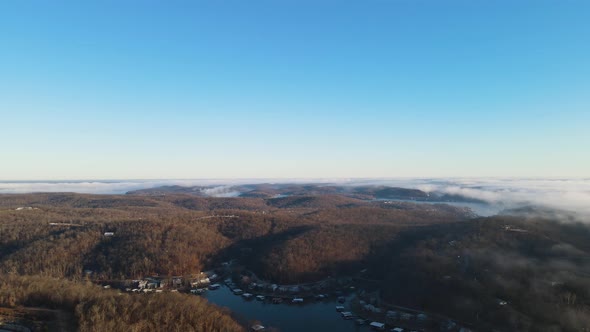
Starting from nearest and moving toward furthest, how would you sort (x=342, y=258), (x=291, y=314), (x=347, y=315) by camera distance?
(x=347, y=315) → (x=291, y=314) → (x=342, y=258)

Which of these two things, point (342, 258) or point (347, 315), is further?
point (342, 258)

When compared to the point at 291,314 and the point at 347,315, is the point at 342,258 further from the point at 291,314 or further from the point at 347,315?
the point at 291,314

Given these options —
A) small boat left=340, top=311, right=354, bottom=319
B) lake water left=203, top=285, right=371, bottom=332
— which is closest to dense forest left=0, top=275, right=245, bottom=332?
lake water left=203, top=285, right=371, bottom=332

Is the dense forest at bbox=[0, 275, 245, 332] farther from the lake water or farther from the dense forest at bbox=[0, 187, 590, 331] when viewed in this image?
the lake water

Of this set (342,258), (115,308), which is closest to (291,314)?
(342,258)

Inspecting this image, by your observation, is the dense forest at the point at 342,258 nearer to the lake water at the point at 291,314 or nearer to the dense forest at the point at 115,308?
the dense forest at the point at 115,308

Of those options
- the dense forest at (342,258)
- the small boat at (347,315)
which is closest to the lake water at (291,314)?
the small boat at (347,315)

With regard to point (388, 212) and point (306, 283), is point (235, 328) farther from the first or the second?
point (388, 212)
